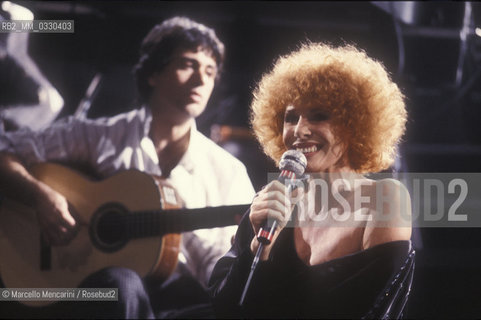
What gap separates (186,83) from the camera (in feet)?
7.09

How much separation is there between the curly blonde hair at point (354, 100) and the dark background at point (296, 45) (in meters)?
0.31

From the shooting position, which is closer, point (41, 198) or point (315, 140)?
point (315, 140)

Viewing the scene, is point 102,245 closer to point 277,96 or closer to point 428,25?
point 277,96

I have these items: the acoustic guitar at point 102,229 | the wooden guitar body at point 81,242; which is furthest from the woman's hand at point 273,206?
the wooden guitar body at point 81,242

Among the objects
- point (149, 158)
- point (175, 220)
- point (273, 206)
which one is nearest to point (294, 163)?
point (273, 206)

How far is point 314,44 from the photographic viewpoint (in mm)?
1978

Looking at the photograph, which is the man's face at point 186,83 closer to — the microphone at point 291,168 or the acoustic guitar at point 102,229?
the acoustic guitar at point 102,229

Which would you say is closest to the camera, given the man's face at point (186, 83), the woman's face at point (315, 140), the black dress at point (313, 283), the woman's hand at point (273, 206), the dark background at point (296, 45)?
the woman's hand at point (273, 206)

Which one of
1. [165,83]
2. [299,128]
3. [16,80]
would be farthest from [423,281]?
[16,80]

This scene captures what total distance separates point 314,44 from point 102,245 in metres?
1.14

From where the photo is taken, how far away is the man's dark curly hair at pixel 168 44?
2.17 meters

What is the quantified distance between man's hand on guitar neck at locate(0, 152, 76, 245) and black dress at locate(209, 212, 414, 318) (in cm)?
82

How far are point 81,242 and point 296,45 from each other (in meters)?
1.16

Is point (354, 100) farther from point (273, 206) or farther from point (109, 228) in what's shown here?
point (109, 228)
